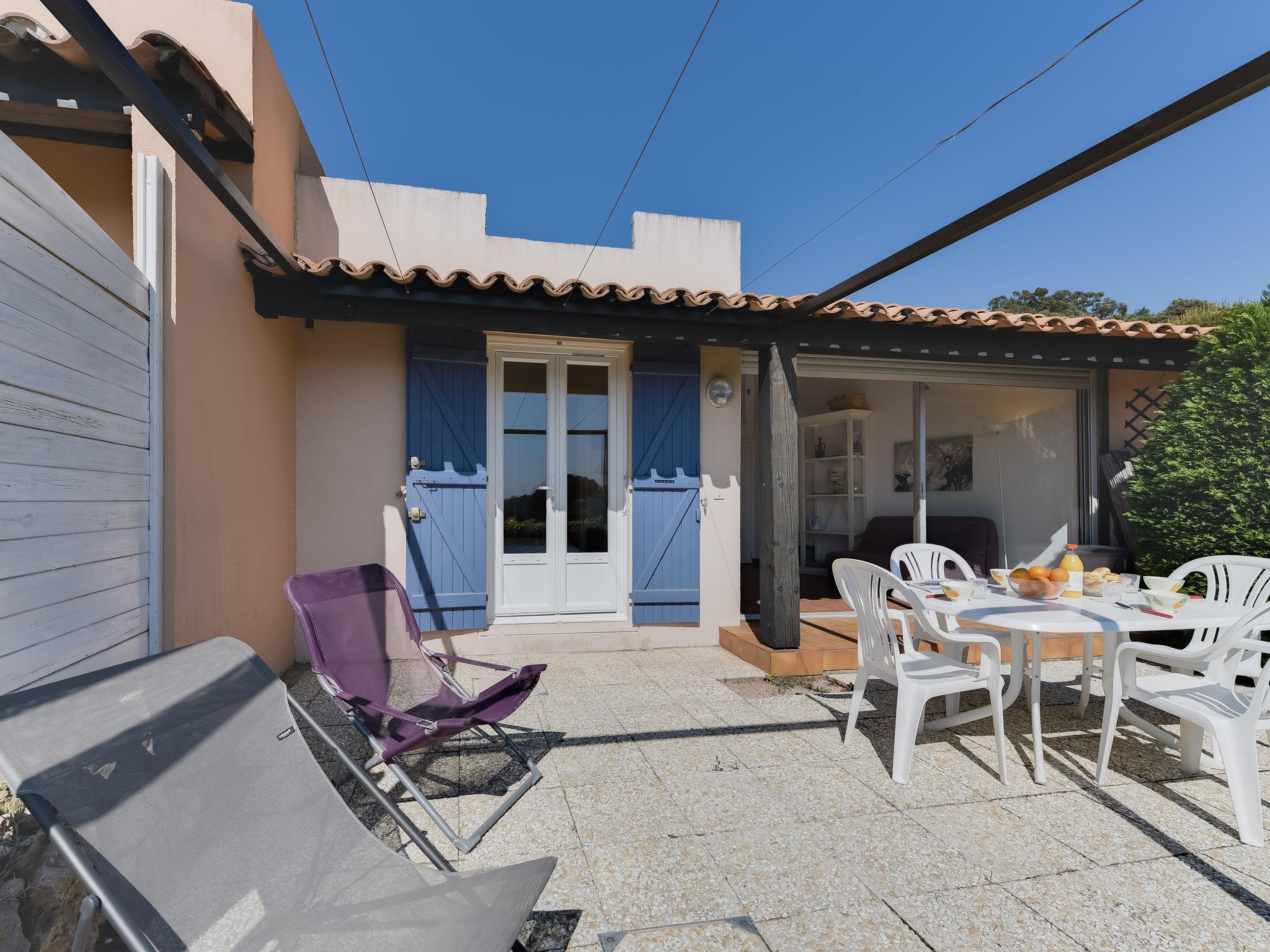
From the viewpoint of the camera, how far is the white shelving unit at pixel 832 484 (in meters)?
8.65

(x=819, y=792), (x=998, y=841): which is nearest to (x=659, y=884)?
(x=819, y=792)

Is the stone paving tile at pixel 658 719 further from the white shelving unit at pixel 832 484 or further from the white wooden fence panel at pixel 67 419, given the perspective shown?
the white shelving unit at pixel 832 484

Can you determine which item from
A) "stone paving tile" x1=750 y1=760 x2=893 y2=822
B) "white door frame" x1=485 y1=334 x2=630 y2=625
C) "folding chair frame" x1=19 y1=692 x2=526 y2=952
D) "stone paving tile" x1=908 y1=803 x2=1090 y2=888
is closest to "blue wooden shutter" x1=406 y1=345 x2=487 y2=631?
"white door frame" x1=485 y1=334 x2=630 y2=625

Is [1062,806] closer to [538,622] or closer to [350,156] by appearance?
[538,622]

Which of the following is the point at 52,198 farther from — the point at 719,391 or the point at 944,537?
the point at 944,537

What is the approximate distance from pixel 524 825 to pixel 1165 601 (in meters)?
3.10

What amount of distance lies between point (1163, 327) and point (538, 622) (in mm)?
5902

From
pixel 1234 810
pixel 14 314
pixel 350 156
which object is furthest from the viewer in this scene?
pixel 350 156

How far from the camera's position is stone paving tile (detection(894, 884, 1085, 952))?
5.93 feet

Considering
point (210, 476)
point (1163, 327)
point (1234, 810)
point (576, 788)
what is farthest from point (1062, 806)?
point (1163, 327)

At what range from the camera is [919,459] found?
6246 millimetres

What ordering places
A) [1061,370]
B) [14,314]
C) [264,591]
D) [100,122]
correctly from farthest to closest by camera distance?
[1061,370], [264,591], [100,122], [14,314]

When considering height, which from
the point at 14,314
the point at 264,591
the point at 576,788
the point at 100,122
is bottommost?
the point at 576,788

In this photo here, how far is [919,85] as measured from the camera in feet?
13.8
